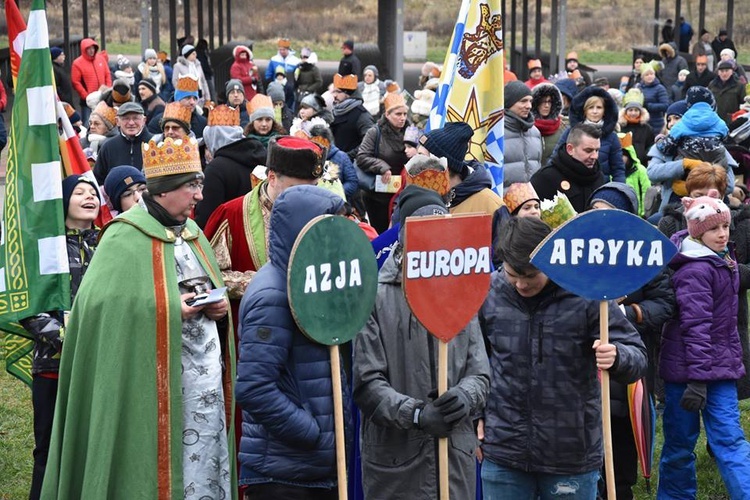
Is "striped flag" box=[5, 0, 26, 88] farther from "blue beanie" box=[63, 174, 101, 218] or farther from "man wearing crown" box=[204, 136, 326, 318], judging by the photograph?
"man wearing crown" box=[204, 136, 326, 318]

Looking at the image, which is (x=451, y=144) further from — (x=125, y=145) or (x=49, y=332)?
(x=125, y=145)

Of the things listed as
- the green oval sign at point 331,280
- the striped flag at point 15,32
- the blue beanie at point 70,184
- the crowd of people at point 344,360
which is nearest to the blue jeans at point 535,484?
the crowd of people at point 344,360

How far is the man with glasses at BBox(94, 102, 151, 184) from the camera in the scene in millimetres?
8914

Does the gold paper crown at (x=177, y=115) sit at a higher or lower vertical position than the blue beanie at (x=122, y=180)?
higher

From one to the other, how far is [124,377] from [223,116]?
478 cm

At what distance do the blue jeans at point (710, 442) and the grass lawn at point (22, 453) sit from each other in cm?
42

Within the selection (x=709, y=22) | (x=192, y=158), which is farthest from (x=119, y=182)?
(x=709, y=22)

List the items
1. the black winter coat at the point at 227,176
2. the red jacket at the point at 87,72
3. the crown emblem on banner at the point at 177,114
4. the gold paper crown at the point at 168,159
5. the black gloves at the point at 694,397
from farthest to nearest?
the red jacket at the point at 87,72, the crown emblem on banner at the point at 177,114, the black winter coat at the point at 227,176, the black gloves at the point at 694,397, the gold paper crown at the point at 168,159

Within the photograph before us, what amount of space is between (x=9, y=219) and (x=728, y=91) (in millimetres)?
14661

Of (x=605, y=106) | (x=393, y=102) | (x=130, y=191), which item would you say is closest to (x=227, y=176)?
(x=130, y=191)

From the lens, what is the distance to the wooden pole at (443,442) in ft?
13.1

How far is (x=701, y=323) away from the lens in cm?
571

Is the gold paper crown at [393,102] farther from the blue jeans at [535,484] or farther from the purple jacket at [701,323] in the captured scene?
the blue jeans at [535,484]

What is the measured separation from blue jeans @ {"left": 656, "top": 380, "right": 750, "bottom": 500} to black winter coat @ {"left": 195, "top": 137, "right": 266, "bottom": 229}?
2.67 m
